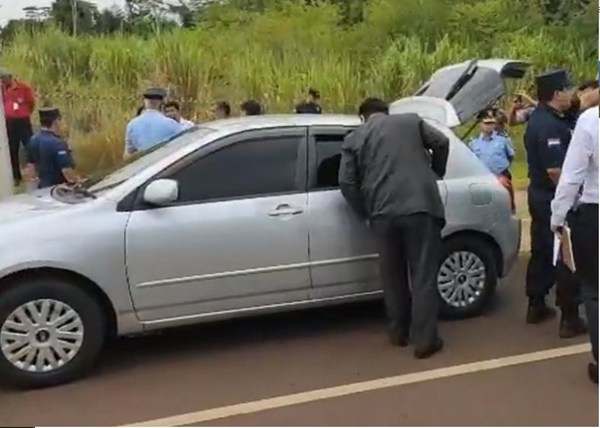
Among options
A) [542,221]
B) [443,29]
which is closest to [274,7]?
[443,29]

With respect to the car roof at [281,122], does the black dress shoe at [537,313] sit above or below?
below

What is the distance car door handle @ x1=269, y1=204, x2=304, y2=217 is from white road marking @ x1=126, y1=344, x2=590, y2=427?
4.04 feet

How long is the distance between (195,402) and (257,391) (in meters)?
0.37

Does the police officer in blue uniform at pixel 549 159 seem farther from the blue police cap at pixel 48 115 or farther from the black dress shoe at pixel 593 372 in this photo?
the blue police cap at pixel 48 115

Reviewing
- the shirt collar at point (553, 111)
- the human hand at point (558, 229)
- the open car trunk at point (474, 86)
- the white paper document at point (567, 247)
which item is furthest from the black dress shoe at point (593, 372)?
the open car trunk at point (474, 86)

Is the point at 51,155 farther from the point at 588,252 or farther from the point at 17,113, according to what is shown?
the point at 17,113

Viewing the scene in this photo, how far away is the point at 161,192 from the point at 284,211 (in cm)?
82

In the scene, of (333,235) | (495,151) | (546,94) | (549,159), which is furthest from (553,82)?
(495,151)

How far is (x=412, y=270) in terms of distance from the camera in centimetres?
606

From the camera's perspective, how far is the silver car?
5527mm

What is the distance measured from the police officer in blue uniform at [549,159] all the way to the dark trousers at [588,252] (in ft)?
3.16

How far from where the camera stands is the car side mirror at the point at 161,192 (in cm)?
574

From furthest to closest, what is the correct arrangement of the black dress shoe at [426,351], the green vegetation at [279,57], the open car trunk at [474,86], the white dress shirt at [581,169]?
the green vegetation at [279,57]
the open car trunk at [474,86]
the black dress shoe at [426,351]
the white dress shirt at [581,169]

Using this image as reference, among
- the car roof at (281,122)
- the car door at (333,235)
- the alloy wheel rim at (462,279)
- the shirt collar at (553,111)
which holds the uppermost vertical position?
the car roof at (281,122)
